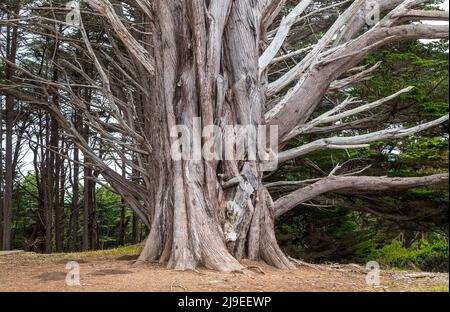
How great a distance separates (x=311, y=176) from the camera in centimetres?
1157

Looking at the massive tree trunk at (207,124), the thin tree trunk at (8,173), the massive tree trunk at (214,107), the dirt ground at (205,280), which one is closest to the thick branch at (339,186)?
the massive tree trunk at (214,107)

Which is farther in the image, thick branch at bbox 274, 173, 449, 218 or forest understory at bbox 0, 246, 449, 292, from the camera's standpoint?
thick branch at bbox 274, 173, 449, 218

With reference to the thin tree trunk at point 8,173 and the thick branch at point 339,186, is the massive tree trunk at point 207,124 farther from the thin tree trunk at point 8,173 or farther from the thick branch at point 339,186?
the thin tree trunk at point 8,173

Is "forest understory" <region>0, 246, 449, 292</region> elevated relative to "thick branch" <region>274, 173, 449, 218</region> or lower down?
lower down

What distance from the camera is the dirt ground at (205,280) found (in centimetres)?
472

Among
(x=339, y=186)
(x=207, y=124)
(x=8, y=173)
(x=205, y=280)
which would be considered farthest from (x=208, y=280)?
(x=8, y=173)

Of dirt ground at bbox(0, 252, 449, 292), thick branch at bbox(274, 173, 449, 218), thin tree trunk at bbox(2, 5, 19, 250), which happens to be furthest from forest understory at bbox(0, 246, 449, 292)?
thin tree trunk at bbox(2, 5, 19, 250)

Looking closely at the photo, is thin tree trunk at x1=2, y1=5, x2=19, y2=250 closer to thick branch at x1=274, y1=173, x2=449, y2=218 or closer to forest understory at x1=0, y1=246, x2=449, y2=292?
forest understory at x1=0, y1=246, x2=449, y2=292

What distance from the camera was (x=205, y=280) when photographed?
5047 mm

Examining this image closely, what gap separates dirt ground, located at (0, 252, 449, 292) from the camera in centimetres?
472

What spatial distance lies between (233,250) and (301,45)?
773 centimetres

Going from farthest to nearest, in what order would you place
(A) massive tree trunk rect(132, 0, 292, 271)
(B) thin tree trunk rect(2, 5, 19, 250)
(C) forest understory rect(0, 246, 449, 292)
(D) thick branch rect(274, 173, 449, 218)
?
(B) thin tree trunk rect(2, 5, 19, 250) → (D) thick branch rect(274, 173, 449, 218) → (A) massive tree trunk rect(132, 0, 292, 271) → (C) forest understory rect(0, 246, 449, 292)
